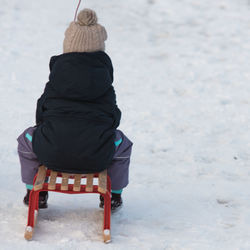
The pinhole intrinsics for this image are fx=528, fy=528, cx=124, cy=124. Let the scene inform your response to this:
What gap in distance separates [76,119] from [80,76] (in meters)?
0.23

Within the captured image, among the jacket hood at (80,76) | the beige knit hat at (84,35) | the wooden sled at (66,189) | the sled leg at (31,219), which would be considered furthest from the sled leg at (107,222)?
the beige knit hat at (84,35)

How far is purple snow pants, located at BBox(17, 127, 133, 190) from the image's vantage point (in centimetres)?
291

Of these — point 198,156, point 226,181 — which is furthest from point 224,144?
point 226,181

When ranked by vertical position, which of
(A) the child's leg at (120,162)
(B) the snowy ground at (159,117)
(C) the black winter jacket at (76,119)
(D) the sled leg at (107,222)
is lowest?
(B) the snowy ground at (159,117)

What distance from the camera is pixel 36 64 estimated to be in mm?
6059

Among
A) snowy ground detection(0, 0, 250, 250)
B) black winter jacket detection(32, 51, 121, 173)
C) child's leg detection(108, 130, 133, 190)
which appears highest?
black winter jacket detection(32, 51, 121, 173)

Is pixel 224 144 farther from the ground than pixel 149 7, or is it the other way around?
pixel 149 7

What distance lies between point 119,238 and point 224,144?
2.04 meters

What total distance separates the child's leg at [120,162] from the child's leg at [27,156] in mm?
421

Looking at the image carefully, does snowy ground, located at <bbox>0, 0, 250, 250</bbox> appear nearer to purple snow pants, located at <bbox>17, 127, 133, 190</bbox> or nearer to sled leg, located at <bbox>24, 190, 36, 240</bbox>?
sled leg, located at <bbox>24, 190, 36, 240</bbox>

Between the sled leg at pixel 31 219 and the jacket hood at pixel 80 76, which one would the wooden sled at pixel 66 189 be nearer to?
the sled leg at pixel 31 219

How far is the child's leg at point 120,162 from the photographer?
9.61 feet

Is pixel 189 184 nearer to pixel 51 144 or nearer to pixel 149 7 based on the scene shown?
pixel 51 144

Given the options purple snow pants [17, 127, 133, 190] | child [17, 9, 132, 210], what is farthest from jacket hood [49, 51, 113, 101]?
purple snow pants [17, 127, 133, 190]
